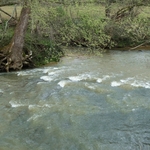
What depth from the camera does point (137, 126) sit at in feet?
26.9

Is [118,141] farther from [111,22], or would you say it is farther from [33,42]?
[111,22]

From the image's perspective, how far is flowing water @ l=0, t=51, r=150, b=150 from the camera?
732cm

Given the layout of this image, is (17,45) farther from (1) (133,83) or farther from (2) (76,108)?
(2) (76,108)

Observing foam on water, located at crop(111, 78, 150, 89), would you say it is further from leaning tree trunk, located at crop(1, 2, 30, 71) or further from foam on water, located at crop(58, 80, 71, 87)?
leaning tree trunk, located at crop(1, 2, 30, 71)

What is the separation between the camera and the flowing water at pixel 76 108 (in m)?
7.32

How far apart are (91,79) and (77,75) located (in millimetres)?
1010

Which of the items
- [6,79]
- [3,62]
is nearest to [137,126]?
[6,79]

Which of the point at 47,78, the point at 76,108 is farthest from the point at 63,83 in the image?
the point at 76,108

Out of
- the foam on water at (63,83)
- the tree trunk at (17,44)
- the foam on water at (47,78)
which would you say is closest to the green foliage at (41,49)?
the tree trunk at (17,44)

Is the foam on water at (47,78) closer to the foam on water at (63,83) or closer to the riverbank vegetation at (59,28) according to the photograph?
the foam on water at (63,83)

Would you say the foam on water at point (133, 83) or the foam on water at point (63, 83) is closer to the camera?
the foam on water at point (133, 83)

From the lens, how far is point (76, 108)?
936 cm

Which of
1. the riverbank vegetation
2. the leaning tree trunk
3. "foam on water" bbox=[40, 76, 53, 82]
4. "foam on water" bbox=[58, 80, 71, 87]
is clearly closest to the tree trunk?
the leaning tree trunk

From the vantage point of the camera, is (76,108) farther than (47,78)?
No
